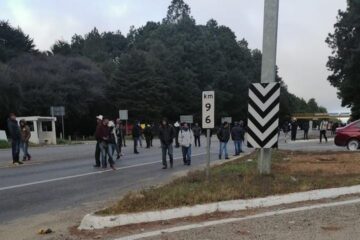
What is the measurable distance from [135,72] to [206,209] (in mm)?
81605

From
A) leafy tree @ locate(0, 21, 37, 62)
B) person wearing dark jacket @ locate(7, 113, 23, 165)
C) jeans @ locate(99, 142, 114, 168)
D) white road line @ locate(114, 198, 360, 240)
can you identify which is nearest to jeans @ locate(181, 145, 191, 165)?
jeans @ locate(99, 142, 114, 168)

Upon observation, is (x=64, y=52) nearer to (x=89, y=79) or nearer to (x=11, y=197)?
(x=89, y=79)

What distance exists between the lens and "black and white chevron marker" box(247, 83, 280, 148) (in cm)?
1223

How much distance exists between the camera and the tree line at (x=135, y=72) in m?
69.1

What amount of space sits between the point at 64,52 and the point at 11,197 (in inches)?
3389

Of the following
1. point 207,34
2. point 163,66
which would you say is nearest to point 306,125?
point 163,66

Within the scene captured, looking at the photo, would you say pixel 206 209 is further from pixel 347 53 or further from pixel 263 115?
pixel 347 53

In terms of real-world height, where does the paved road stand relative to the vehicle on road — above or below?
below

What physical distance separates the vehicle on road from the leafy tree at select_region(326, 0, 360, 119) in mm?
33150

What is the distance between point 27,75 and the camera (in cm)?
6844

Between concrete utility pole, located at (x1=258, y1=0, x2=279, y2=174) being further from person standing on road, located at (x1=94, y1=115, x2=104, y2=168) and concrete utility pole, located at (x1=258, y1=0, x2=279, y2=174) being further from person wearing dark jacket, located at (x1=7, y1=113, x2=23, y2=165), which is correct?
person wearing dark jacket, located at (x1=7, y1=113, x2=23, y2=165)

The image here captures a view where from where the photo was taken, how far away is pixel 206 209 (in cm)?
914

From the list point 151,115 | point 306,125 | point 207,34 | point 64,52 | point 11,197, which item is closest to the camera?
point 11,197

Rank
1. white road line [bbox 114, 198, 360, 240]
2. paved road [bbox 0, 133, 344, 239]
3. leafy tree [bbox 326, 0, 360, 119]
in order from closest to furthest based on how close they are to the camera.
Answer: white road line [bbox 114, 198, 360, 240]
paved road [bbox 0, 133, 344, 239]
leafy tree [bbox 326, 0, 360, 119]
